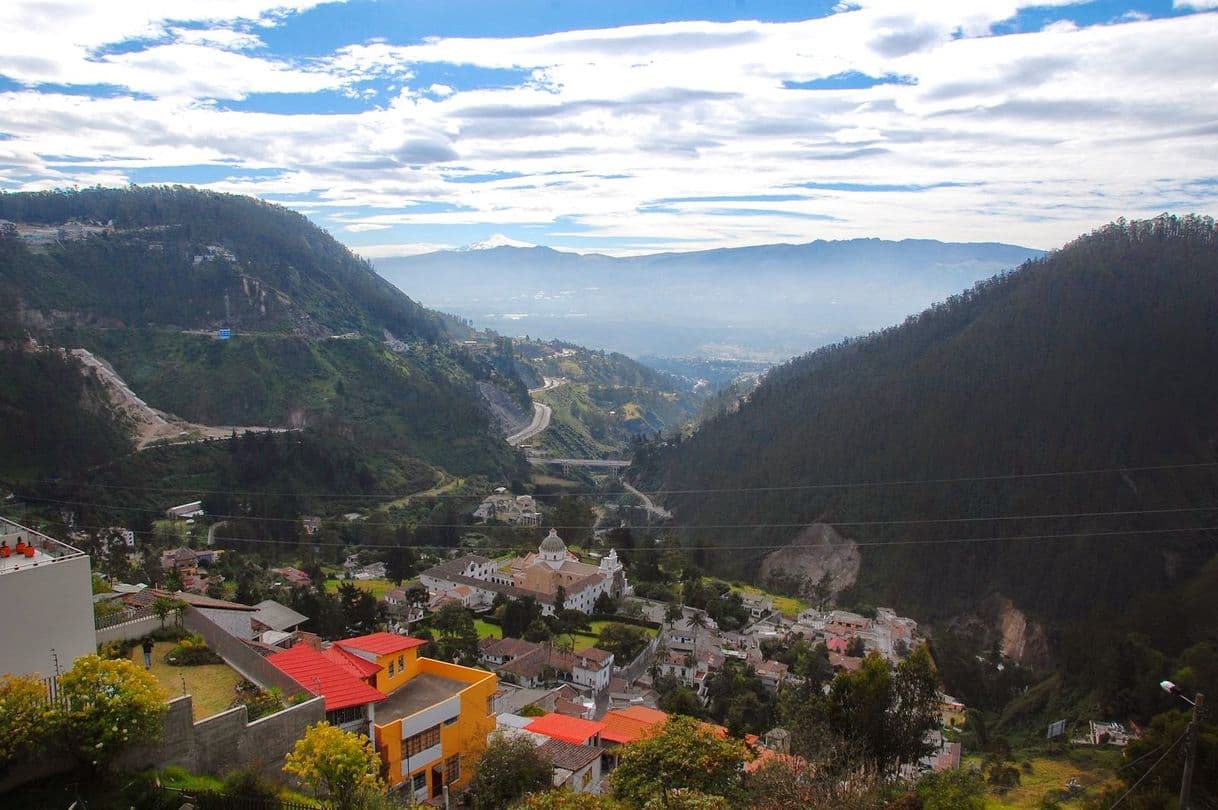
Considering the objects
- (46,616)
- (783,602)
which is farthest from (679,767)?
(783,602)

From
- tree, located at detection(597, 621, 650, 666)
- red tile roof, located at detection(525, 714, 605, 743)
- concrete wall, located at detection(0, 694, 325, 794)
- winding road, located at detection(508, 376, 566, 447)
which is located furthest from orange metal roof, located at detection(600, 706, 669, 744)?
winding road, located at detection(508, 376, 566, 447)

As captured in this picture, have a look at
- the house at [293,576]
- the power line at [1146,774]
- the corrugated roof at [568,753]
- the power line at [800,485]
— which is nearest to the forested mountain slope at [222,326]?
the power line at [800,485]

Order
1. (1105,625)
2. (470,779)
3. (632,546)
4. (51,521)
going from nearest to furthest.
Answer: (470,779)
(1105,625)
(51,521)
(632,546)

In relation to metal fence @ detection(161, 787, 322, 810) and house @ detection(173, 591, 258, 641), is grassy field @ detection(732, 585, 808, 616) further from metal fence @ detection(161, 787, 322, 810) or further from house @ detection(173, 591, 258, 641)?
metal fence @ detection(161, 787, 322, 810)

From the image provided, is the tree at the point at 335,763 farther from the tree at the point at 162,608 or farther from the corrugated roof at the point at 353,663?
the tree at the point at 162,608

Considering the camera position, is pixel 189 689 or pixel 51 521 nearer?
pixel 189 689

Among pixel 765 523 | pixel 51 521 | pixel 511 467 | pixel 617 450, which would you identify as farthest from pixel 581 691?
pixel 617 450

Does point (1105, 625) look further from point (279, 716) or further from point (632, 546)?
point (279, 716)
